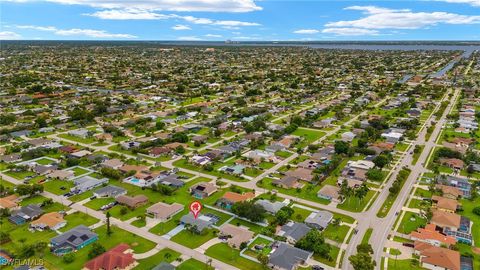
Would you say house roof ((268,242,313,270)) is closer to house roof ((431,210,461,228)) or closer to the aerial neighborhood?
the aerial neighborhood

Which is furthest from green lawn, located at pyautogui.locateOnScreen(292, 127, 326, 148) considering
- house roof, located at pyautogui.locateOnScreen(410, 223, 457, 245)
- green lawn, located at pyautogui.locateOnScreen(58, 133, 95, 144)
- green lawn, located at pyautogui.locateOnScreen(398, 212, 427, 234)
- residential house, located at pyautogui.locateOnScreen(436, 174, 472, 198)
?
green lawn, located at pyautogui.locateOnScreen(58, 133, 95, 144)

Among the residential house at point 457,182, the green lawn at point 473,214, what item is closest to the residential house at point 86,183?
the green lawn at point 473,214

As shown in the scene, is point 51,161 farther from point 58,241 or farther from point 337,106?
point 337,106

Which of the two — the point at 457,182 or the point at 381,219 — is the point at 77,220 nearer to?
the point at 381,219

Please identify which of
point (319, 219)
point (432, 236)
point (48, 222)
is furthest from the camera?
point (319, 219)

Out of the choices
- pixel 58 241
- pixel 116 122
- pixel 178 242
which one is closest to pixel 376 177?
pixel 178 242

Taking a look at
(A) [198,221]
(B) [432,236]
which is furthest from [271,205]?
(B) [432,236]

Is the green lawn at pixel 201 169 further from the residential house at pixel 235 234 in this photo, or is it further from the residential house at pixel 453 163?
the residential house at pixel 453 163
